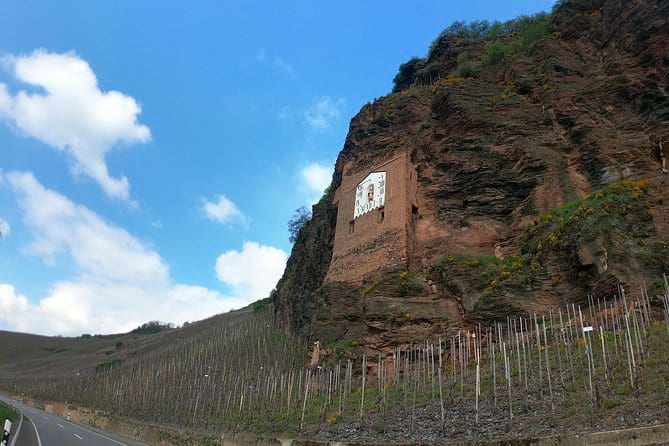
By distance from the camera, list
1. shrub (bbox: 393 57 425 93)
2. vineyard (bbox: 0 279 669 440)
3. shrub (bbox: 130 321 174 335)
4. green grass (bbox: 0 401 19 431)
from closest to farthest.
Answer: vineyard (bbox: 0 279 669 440)
green grass (bbox: 0 401 19 431)
shrub (bbox: 393 57 425 93)
shrub (bbox: 130 321 174 335)

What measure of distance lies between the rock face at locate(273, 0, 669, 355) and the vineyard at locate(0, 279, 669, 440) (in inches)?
49.1

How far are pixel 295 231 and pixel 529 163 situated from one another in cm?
4862

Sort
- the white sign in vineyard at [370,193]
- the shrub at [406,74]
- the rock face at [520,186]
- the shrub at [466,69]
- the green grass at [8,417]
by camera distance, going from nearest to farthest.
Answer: the rock face at [520,186]
the green grass at [8,417]
the white sign in vineyard at [370,193]
the shrub at [466,69]
the shrub at [406,74]

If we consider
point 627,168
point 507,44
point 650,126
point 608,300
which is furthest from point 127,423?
point 507,44

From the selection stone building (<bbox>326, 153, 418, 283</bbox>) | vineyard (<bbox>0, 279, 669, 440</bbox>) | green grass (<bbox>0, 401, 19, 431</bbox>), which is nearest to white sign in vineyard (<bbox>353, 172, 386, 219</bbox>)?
stone building (<bbox>326, 153, 418, 283</bbox>)

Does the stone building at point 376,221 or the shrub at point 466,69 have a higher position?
the shrub at point 466,69

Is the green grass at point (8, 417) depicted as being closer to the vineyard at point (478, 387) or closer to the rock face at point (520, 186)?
the vineyard at point (478, 387)

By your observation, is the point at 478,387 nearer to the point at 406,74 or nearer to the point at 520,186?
the point at 520,186

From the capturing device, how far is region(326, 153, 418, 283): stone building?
28734 mm

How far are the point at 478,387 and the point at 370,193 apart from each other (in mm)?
19246

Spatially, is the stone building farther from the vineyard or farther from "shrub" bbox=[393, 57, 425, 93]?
"shrub" bbox=[393, 57, 425, 93]

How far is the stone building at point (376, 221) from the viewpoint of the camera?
28734mm

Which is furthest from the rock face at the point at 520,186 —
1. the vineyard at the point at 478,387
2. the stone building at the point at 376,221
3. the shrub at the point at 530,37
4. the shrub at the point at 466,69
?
the vineyard at the point at 478,387

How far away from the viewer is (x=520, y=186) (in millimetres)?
28109
